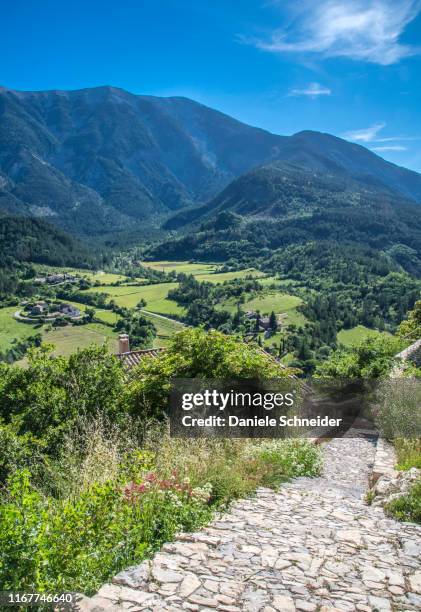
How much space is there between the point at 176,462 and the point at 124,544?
1834 millimetres

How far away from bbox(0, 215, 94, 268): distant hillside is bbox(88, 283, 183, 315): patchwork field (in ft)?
94.7

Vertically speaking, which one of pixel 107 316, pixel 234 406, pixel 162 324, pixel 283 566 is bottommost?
pixel 162 324

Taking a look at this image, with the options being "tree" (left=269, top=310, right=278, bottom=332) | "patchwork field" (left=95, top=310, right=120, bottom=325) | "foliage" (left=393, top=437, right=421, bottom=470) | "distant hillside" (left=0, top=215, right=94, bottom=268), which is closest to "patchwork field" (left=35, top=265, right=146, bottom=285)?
"distant hillside" (left=0, top=215, right=94, bottom=268)

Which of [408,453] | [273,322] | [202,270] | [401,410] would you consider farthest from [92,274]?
[408,453]

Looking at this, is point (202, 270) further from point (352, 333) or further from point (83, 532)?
point (83, 532)

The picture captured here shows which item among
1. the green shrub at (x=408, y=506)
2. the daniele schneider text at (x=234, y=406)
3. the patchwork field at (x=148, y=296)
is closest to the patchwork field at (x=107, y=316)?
the patchwork field at (x=148, y=296)

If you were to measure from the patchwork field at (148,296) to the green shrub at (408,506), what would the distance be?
291ft

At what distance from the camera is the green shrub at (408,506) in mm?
5160

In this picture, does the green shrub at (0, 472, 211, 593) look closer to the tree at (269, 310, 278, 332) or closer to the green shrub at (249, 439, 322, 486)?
the green shrub at (249, 439, 322, 486)

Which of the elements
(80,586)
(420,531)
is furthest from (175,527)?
(420,531)

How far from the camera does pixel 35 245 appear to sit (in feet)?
439

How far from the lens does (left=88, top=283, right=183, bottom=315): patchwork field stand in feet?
316

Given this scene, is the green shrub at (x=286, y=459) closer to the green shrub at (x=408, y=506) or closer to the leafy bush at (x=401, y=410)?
the green shrub at (x=408, y=506)

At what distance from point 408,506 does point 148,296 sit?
104m
